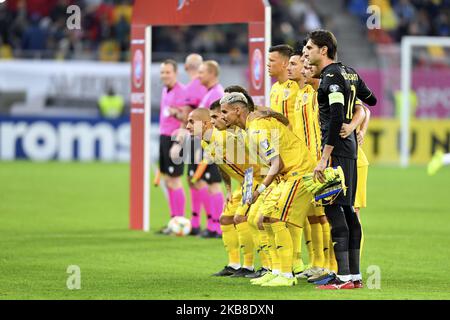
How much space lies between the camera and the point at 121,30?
3133 centimetres

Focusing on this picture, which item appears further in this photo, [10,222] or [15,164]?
[15,164]

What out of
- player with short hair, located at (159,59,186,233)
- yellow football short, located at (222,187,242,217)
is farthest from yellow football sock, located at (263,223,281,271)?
player with short hair, located at (159,59,186,233)

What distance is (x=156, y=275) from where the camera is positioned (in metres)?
10.2

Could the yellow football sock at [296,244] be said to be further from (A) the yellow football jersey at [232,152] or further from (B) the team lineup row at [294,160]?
(A) the yellow football jersey at [232,152]

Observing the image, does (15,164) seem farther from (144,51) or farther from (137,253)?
(137,253)

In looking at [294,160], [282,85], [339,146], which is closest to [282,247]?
[294,160]

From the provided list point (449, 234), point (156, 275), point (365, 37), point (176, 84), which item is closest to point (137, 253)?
point (156, 275)

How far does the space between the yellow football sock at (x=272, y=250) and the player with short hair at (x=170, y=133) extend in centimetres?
491

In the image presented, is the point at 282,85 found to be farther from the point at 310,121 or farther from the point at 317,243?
the point at 317,243

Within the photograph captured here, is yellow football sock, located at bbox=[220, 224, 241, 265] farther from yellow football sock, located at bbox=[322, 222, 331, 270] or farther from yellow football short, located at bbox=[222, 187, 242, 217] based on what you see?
yellow football sock, located at bbox=[322, 222, 331, 270]

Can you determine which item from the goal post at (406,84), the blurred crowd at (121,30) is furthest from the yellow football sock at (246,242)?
the blurred crowd at (121,30)

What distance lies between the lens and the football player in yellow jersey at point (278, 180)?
934cm

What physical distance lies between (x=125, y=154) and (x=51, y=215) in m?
12.6

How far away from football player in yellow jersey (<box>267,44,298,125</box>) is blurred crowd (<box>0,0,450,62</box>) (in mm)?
19417
